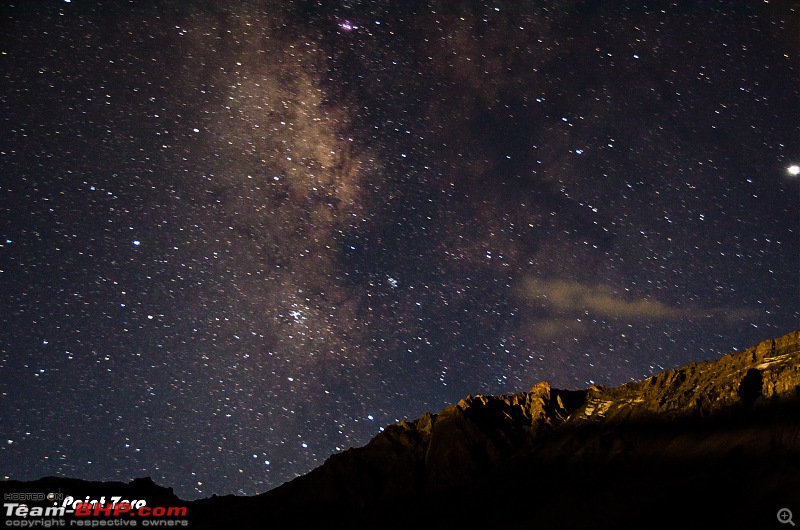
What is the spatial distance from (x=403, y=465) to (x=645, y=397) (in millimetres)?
29232

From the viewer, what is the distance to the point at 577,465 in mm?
49688

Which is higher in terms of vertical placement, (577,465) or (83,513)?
(83,513)

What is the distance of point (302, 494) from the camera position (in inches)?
2339

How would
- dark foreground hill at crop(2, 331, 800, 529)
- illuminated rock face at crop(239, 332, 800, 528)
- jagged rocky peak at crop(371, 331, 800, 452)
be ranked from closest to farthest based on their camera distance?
dark foreground hill at crop(2, 331, 800, 529)
illuminated rock face at crop(239, 332, 800, 528)
jagged rocky peak at crop(371, 331, 800, 452)

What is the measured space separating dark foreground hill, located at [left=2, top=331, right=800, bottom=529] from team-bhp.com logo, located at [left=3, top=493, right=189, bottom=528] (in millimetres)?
3219

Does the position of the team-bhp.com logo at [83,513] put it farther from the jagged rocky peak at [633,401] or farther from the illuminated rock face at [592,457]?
the jagged rocky peak at [633,401]

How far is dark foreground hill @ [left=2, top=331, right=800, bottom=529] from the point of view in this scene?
120 feet

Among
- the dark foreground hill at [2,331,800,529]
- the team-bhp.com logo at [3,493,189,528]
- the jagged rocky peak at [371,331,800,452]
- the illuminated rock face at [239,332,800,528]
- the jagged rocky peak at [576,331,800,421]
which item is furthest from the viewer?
the jagged rocky peak at [371,331,800,452]

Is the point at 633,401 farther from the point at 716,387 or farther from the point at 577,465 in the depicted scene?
the point at 577,465

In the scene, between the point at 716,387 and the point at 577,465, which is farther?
the point at 716,387

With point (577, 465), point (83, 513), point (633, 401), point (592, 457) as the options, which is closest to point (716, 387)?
point (633, 401)

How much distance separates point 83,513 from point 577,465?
48.9 metres

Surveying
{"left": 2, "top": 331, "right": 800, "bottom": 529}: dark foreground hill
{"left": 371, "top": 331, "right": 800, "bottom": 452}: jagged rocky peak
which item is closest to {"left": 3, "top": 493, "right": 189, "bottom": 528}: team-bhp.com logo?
{"left": 2, "top": 331, "right": 800, "bottom": 529}: dark foreground hill

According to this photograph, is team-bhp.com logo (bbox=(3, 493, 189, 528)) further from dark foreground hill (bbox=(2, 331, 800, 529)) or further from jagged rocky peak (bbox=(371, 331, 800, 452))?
jagged rocky peak (bbox=(371, 331, 800, 452))
